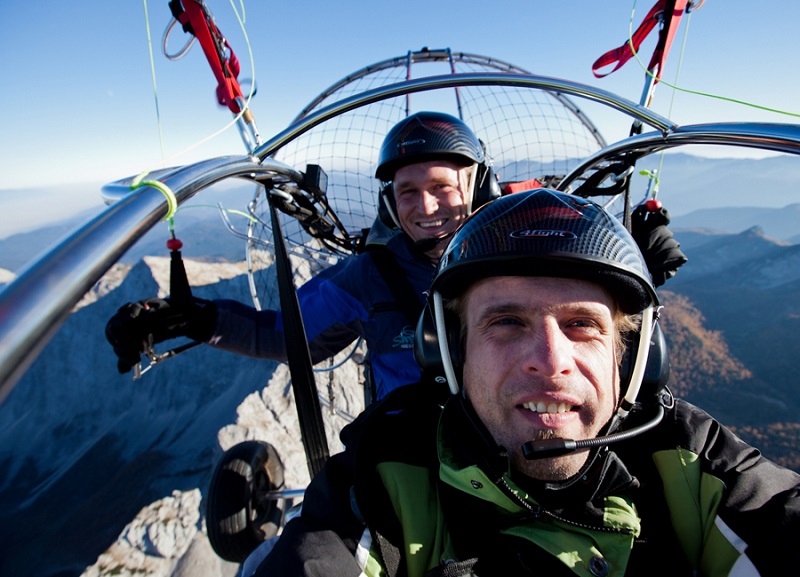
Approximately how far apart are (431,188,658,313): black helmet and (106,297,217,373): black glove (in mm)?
1180

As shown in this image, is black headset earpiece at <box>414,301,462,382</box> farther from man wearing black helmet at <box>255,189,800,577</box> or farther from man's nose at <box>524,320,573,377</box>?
man's nose at <box>524,320,573,377</box>

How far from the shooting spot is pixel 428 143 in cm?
215

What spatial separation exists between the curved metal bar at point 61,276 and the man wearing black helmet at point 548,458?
82 cm

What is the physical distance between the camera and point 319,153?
3695 millimetres

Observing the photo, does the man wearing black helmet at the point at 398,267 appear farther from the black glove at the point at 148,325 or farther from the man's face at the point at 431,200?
the black glove at the point at 148,325

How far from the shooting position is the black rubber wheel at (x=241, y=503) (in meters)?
2.25

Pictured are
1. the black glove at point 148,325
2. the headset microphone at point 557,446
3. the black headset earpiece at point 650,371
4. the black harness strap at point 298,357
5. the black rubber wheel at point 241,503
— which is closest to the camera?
the headset microphone at point 557,446

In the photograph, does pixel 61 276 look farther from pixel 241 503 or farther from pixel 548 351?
pixel 241 503

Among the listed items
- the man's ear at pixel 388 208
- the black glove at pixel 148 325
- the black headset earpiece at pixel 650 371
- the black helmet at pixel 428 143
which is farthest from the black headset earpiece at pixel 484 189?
the black glove at pixel 148 325

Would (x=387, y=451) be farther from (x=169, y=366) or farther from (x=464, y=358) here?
(x=169, y=366)

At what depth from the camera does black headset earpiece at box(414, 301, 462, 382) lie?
1272 millimetres

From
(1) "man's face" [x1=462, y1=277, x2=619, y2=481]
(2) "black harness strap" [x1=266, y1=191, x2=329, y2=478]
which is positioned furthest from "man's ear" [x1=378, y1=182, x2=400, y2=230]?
(1) "man's face" [x1=462, y1=277, x2=619, y2=481]

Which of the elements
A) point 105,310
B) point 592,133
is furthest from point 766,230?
point 105,310

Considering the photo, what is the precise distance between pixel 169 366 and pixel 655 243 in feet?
108
